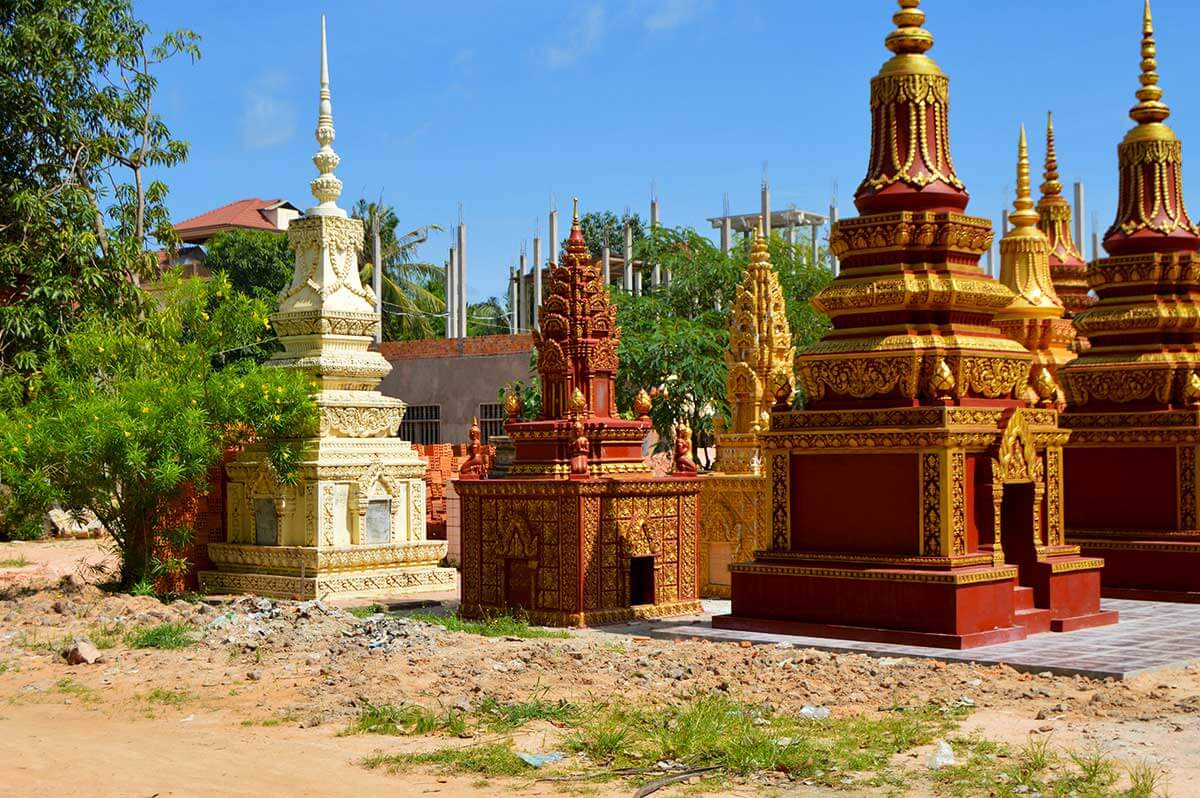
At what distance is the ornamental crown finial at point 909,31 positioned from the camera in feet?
43.9

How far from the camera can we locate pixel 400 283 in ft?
150

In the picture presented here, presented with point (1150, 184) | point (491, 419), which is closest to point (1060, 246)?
point (1150, 184)

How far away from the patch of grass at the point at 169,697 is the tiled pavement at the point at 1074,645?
13.4 ft

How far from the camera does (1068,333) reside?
1836 centimetres

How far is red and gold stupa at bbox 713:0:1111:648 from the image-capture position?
475 inches

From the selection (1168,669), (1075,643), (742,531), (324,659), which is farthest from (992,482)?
(324,659)

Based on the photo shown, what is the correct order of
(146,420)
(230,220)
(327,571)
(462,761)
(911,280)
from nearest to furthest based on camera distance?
(462,761) → (911,280) → (146,420) → (327,571) → (230,220)

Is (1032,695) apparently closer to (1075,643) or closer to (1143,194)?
(1075,643)

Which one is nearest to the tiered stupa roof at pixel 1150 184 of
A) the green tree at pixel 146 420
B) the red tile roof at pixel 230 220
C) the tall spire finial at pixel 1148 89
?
the tall spire finial at pixel 1148 89

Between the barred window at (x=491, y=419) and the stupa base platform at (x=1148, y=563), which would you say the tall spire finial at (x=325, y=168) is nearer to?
the stupa base platform at (x=1148, y=563)

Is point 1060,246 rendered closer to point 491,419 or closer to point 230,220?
point 491,419

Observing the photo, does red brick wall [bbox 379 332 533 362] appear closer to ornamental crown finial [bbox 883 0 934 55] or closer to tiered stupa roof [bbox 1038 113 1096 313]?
tiered stupa roof [bbox 1038 113 1096 313]

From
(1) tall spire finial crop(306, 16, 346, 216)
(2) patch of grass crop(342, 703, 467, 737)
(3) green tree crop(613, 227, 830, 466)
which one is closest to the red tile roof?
(3) green tree crop(613, 227, 830, 466)

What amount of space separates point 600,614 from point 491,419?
21856mm
